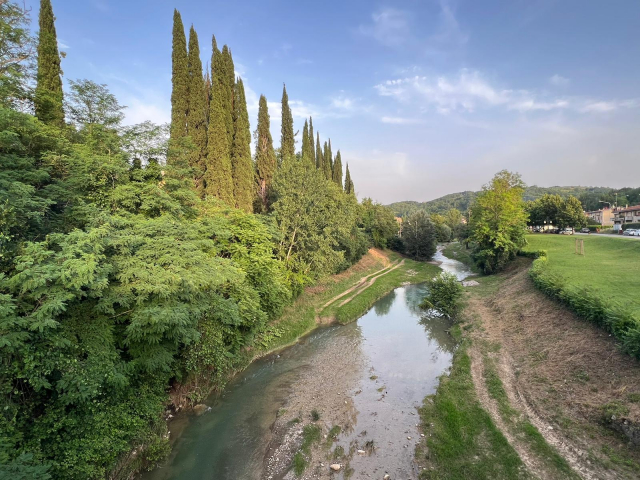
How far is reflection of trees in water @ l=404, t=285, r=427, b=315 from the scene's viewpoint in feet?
100

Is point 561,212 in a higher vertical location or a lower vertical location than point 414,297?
higher

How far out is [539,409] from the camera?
1205cm

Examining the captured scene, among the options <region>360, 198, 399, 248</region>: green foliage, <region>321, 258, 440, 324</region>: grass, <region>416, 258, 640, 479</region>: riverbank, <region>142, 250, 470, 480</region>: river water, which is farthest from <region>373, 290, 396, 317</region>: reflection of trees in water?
<region>360, 198, 399, 248</region>: green foliage

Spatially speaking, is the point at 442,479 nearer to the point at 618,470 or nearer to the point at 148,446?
the point at 618,470

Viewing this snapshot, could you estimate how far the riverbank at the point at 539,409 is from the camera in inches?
371

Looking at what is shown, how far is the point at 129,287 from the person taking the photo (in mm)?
9594

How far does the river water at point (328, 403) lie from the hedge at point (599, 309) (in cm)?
731

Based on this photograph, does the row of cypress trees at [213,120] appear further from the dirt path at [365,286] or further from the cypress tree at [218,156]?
the dirt path at [365,286]

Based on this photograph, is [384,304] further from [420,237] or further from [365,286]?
[420,237]

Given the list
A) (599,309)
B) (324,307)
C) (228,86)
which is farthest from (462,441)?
(228,86)

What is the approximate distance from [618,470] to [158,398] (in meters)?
14.6

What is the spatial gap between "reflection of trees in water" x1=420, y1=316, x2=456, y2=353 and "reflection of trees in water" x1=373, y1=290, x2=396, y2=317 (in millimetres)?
4001

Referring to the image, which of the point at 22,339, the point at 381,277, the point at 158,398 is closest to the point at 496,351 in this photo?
the point at 158,398

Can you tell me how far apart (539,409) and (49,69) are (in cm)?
2976
